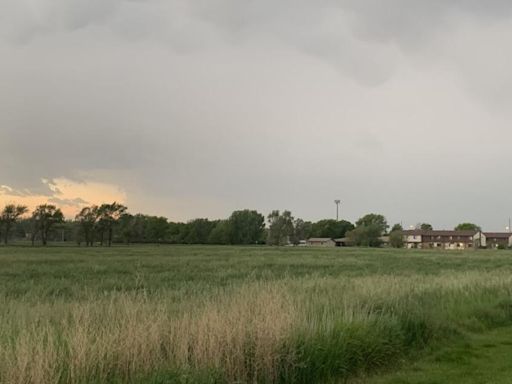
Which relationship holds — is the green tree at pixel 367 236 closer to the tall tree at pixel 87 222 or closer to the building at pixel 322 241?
the building at pixel 322 241

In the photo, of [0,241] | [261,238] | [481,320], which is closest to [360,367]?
[481,320]

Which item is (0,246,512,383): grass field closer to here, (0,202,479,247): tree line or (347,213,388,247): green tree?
(0,202,479,247): tree line

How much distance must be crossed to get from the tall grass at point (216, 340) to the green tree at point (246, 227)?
157m

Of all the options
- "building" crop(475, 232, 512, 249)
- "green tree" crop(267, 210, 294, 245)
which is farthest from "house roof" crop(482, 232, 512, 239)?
"green tree" crop(267, 210, 294, 245)

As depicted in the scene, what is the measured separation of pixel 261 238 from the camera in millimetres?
180500

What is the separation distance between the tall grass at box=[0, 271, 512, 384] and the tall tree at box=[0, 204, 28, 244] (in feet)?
428

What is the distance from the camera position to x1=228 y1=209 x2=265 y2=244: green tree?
170 m

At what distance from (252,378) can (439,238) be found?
17675 centimetres

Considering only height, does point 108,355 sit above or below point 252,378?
above

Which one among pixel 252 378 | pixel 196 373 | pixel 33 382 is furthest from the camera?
pixel 252 378

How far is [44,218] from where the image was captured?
134250mm

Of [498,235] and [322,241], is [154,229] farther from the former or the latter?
[498,235]

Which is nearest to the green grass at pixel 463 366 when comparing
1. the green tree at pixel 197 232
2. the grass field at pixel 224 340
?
the grass field at pixel 224 340

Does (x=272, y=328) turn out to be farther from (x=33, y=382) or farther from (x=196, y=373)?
(x=33, y=382)
